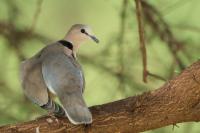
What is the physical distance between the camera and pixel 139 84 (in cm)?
470

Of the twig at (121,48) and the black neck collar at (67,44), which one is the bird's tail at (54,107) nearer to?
the black neck collar at (67,44)

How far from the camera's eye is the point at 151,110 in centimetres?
311

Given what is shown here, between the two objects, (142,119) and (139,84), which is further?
(139,84)

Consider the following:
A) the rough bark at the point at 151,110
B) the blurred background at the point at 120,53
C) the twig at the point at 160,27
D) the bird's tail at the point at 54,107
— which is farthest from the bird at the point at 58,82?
the twig at the point at 160,27

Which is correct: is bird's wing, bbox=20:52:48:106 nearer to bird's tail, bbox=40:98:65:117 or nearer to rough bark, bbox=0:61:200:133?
bird's tail, bbox=40:98:65:117

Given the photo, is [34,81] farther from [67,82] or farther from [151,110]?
[151,110]

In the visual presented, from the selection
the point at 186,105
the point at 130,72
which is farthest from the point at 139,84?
the point at 186,105

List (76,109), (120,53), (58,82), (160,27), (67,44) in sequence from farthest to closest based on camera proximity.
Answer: (160,27) < (120,53) < (67,44) < (58,82) < (76,109)

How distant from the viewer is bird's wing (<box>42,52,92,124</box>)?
9.31 feet

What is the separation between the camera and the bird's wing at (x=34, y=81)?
294 centimetres

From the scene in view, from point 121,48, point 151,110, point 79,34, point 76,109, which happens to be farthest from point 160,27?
point 76,109

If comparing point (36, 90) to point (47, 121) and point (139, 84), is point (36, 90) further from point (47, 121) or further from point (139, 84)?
point (139, 84)

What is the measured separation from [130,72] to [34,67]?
67.5 inches

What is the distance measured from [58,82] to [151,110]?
0.46m
